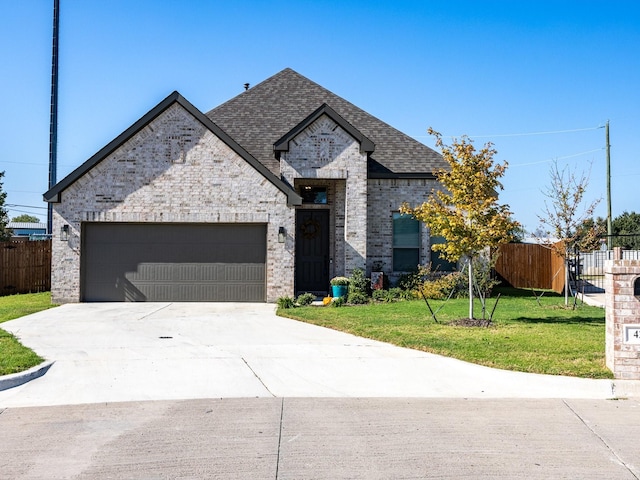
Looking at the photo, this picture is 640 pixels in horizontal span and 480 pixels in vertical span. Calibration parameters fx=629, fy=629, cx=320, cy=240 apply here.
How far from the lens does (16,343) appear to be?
10.9 m

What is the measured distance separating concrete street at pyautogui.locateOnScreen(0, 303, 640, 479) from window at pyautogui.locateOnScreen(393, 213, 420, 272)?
9.38 meters

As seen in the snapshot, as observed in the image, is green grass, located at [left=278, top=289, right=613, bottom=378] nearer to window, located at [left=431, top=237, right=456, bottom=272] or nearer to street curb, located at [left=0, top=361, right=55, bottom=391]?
window, located at [left=431, top=237, right=456, bottom=272]

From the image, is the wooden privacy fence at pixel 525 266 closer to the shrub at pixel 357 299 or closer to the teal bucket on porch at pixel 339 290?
the shrub at pixel 357 299

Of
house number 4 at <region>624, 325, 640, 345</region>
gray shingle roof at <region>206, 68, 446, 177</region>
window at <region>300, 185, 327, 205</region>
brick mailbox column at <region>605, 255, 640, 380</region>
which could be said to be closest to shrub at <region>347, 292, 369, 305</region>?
window at <region>300, 185, 327, 205</region>

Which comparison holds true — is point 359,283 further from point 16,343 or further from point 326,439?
point 326,439

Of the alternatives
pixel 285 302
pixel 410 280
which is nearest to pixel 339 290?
pixel 285 302

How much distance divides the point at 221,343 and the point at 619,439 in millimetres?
7004

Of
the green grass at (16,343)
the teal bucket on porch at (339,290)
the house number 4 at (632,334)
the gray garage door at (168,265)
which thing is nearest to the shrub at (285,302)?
the gray garage door at (168,265)

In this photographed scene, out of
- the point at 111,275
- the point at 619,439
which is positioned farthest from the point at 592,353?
the point at 111,275

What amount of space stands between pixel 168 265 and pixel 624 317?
13060mm

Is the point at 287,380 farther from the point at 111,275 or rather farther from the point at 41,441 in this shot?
the point at 111,275

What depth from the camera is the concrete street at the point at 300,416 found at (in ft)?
17.7

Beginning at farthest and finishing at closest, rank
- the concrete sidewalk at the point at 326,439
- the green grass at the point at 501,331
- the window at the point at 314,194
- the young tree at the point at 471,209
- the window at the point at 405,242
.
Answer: the window at the point at 314,194, the window at the point at 405,242, the young tree at the point at 471,209, the green grass at the point at 501,331, the concrete sidewalk at the point at 326,439

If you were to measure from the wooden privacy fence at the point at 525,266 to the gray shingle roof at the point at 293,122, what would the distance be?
18.3ft
